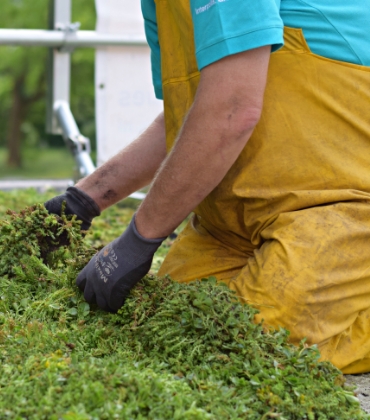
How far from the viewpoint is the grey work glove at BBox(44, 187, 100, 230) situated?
2.79 metres

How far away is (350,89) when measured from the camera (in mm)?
2303

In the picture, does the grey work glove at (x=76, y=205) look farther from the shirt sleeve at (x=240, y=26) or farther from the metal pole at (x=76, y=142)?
the metal pole at (x=76, y=142)

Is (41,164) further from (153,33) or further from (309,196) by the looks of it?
(309,196)

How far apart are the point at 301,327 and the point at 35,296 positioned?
3.26 ft

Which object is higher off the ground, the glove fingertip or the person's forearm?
the person's forearm

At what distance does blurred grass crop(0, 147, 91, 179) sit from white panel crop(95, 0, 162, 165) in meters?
12.7

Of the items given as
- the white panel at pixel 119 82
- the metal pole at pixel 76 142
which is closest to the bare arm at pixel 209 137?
the metal pole at pixel 76 142

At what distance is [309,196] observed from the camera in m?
2.27

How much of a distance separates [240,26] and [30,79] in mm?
16815

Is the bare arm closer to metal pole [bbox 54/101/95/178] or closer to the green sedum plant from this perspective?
the green sedum plant

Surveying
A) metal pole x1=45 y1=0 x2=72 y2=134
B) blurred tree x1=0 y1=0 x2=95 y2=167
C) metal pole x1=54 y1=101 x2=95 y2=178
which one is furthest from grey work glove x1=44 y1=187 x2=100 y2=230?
blurred tree x1=0 y1=0 x2=95 y2=167

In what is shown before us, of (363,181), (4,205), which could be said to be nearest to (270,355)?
(363,181)

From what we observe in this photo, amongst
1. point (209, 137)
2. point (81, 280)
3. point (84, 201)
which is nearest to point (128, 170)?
point (84, 201)

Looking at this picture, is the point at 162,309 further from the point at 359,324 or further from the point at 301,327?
the point at 359,324
